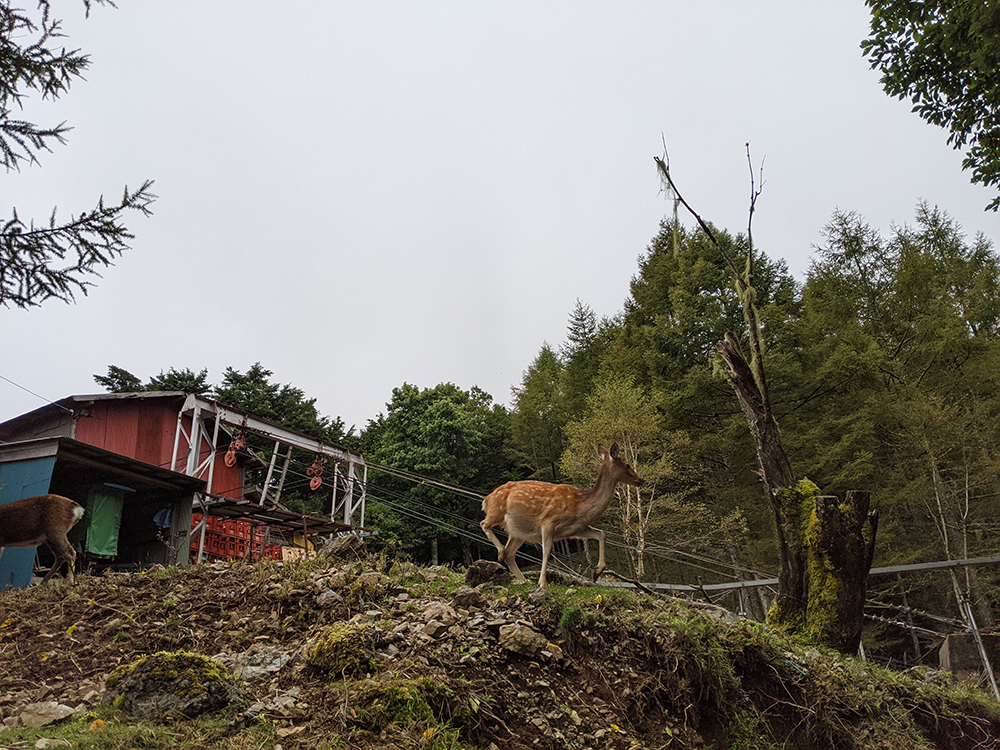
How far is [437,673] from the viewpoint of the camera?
4.99 meters

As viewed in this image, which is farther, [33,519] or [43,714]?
[33,519]

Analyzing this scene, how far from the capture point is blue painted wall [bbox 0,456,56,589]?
423 inches

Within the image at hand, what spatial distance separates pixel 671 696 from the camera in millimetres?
5945

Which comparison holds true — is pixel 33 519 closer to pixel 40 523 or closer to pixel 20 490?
pixel 40 523

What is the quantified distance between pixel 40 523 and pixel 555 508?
25.3ft

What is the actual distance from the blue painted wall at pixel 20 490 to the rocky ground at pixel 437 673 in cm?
311

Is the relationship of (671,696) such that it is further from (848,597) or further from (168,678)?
(168,678)

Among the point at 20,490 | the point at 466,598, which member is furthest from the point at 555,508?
the point at 20,490

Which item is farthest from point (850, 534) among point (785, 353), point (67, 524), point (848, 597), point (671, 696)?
point (785, 353)

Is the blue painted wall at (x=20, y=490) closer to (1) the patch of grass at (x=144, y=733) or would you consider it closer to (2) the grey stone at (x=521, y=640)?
(1) the patch of grass at (x=144, y=733)

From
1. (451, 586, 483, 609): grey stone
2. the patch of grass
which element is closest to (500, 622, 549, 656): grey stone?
(451, 586, 483, 609): grey stone

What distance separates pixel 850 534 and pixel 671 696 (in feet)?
11.5

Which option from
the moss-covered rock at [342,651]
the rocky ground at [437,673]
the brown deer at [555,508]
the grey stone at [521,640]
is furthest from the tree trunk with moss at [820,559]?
the moss-covered rock at [342,651]

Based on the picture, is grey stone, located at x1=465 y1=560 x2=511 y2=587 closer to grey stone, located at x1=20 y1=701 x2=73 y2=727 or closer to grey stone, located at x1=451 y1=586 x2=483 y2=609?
grey stone, located at x1=451 y1=586 x2=483 y2=609
